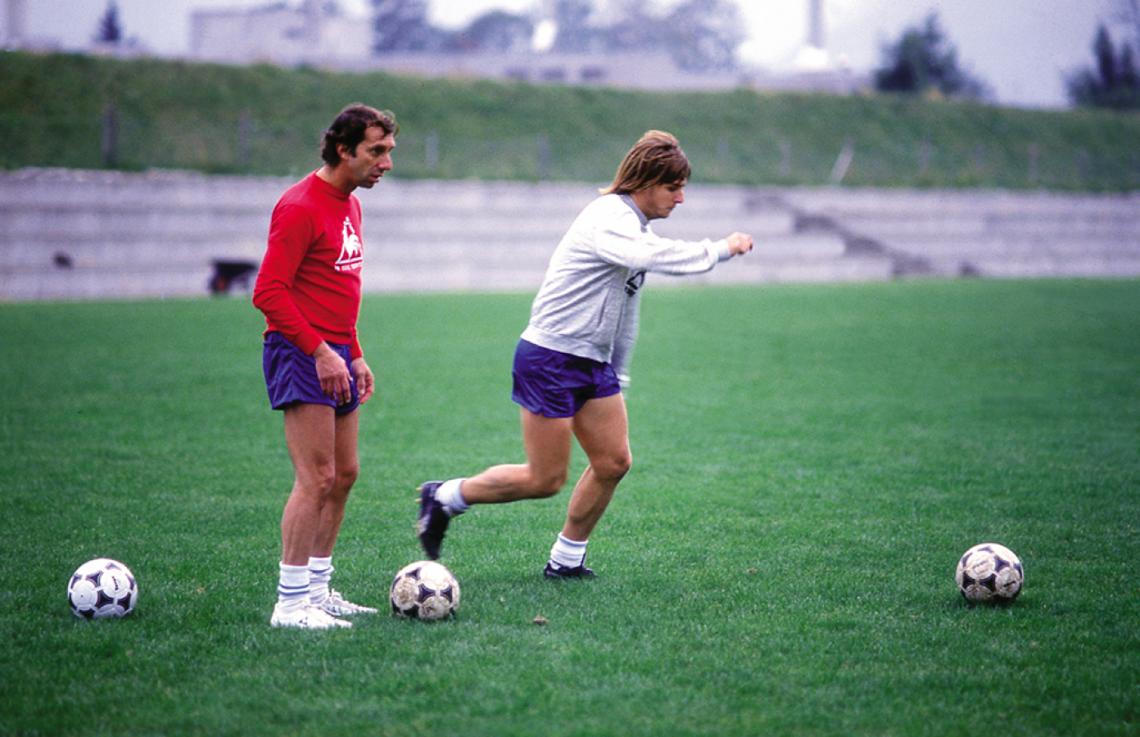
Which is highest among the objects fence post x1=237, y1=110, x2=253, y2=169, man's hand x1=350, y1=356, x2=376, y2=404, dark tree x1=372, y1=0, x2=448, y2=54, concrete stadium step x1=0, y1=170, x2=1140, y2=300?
dark tree x1=372, y1=0, x2=448, y2=54

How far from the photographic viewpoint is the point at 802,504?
7785 mm

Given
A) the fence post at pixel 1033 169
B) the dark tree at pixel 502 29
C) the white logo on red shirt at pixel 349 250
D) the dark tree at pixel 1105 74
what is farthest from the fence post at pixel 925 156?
the dark tree at pixel 502 29

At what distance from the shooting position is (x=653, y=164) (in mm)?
5551

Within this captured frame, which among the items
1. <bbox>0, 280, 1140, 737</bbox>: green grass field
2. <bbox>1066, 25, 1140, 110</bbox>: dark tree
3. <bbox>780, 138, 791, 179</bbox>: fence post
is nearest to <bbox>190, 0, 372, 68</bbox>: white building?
<bbox>780, 138, 791, 179</bbox>: fence post

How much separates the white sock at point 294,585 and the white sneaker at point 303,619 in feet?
0.09

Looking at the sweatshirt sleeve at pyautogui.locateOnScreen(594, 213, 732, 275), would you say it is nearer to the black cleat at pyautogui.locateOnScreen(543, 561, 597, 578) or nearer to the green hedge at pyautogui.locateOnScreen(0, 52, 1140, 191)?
the black cleat at pyautogui.locateOnScreen(543, 561, 597, 578)

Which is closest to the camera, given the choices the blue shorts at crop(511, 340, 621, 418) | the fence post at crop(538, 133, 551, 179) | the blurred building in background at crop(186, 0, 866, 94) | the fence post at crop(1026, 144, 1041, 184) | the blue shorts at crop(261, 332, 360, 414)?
the blue shorts at crop(261, 332, 360, 414)

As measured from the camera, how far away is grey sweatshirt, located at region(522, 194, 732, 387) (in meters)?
5.43

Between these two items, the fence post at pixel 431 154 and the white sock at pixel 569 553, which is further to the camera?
the fence post at pixel 431 154

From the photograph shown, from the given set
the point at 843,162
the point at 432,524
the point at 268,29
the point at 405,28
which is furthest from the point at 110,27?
the point at 432,524

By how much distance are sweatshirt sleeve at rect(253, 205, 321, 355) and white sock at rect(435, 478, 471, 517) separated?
131 cm

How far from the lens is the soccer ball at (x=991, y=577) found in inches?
217

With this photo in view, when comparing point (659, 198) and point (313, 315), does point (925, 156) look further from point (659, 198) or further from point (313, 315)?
point (313, 315)

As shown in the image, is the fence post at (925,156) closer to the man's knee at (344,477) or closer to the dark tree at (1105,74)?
the dark tree at (1105,74)
